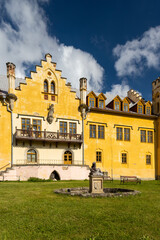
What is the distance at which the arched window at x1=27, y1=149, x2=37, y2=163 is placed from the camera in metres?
25.2

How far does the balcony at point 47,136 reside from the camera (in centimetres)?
2441

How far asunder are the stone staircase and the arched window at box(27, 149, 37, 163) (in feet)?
8.32

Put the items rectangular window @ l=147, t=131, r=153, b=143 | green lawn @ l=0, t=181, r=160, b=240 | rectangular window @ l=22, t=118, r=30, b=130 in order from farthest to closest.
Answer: rectangular window @ l=147, t=131, r=153, b=143
rectangular window @ l=22, t=118, r=30, b=130
green lawn @ l=0, t=181, r=160, b=240

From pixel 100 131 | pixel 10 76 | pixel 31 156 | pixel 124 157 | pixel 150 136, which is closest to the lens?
pixel 10 76

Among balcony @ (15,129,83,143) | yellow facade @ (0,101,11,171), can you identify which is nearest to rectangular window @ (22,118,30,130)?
balcony @ (15,129,83,143)

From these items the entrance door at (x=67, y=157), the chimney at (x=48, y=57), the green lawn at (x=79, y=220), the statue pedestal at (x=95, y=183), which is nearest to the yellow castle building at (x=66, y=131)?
the entrance door at (x=67, y=157)

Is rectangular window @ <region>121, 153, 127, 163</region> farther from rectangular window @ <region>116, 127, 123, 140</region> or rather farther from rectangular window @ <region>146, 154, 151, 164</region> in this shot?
rectangular window @ <region>146, 154, 151, 164</region>

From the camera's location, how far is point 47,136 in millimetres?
25734

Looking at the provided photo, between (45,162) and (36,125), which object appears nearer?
(45,162)

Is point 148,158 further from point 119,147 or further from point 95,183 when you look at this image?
point 95,183

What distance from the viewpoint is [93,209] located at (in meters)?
8.70

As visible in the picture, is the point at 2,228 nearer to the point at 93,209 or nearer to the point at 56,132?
the point at 93,209

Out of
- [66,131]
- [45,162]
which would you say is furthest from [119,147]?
[45,162]

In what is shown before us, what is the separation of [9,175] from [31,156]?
3595 millimetres
